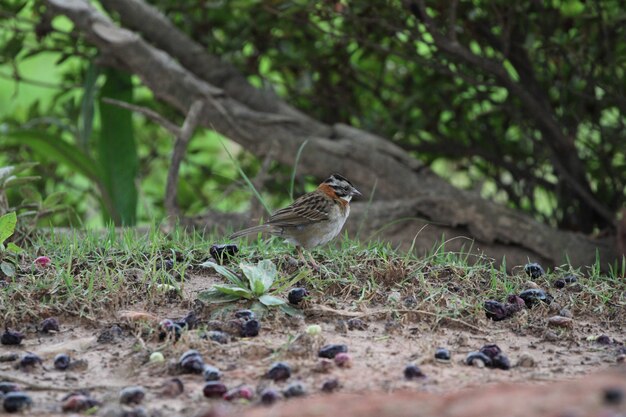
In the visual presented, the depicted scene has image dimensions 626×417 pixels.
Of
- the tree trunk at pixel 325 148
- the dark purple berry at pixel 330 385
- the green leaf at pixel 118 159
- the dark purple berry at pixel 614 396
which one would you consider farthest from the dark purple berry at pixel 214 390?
the green leaf at pixel 118 159

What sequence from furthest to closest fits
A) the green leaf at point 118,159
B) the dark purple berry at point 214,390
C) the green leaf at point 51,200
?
the green leaf at point 118,159
the green leaf at point 51,200
the dark purple berry at point 214,390

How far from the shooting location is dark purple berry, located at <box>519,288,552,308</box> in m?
5.21

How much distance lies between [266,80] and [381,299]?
452 cm

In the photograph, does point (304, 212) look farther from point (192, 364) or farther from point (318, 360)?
point (192, 364)

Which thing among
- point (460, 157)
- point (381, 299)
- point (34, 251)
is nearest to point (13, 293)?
point (34, 251)

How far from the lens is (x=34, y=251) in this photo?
5719 millimetres

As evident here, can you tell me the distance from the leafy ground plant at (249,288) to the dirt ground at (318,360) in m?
0.08

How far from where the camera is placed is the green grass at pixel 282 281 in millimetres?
4969

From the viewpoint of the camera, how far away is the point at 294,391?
12.8ft

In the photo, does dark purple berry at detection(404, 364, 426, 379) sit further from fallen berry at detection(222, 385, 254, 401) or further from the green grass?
the green grass

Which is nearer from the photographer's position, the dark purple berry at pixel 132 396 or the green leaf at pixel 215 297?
the dark purple berry at pixel 132 396

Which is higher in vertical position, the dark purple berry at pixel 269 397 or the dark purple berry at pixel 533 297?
the dark purple berry at pixel 269 397

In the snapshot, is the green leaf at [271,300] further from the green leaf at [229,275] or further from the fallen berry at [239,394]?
the fallen berry at [239,394]

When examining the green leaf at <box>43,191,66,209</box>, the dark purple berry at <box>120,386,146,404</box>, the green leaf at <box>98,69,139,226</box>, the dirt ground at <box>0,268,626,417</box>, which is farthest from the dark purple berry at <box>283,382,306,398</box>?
the green leaf at <box>98,69,139,226</box>
